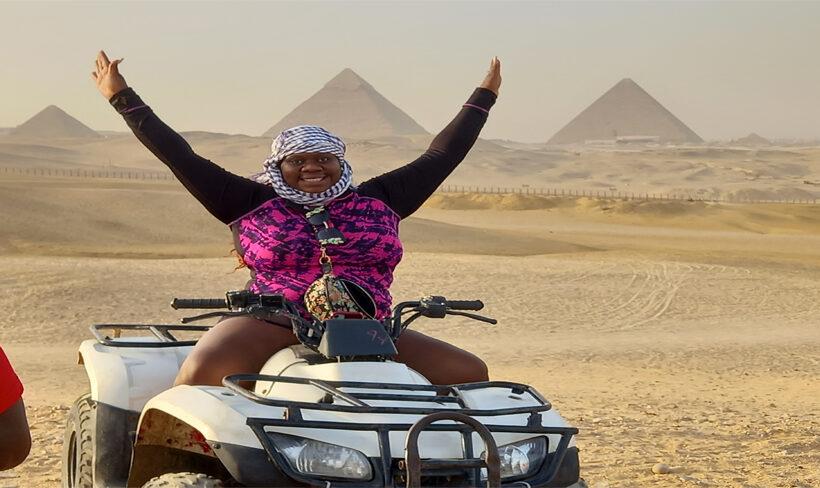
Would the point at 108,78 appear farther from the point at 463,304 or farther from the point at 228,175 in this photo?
the point at 463,304

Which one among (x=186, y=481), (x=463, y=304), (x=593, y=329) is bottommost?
(x=593, y=329)

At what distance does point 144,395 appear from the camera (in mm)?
4898

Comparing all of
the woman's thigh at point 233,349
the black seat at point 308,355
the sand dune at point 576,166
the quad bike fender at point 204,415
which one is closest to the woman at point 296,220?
the woman's thigh at point 233,349

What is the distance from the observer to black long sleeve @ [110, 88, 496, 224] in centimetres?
487

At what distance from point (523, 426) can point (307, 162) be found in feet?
5.02

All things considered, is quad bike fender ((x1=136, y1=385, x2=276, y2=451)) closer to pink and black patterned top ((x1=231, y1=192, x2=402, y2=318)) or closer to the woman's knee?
pink and black patterned top ((x1=231, y1=192, x2=402, y2=318))

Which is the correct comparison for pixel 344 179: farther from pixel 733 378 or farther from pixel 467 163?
pixel 467 163

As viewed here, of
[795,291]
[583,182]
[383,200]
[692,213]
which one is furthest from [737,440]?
[583,182]

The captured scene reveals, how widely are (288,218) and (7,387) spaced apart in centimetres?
184

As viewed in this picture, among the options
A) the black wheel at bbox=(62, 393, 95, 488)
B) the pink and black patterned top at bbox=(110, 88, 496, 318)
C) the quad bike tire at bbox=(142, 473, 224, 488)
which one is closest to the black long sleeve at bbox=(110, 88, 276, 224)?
the pink and black patterned top at bbox=(110, 88, 496, 318)

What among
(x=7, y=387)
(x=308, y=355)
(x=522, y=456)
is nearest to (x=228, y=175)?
(x=308, y=355)

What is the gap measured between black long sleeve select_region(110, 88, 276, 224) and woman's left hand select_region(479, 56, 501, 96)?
57.6 inches

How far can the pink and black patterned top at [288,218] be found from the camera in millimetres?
4645

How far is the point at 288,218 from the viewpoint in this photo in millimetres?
4715
